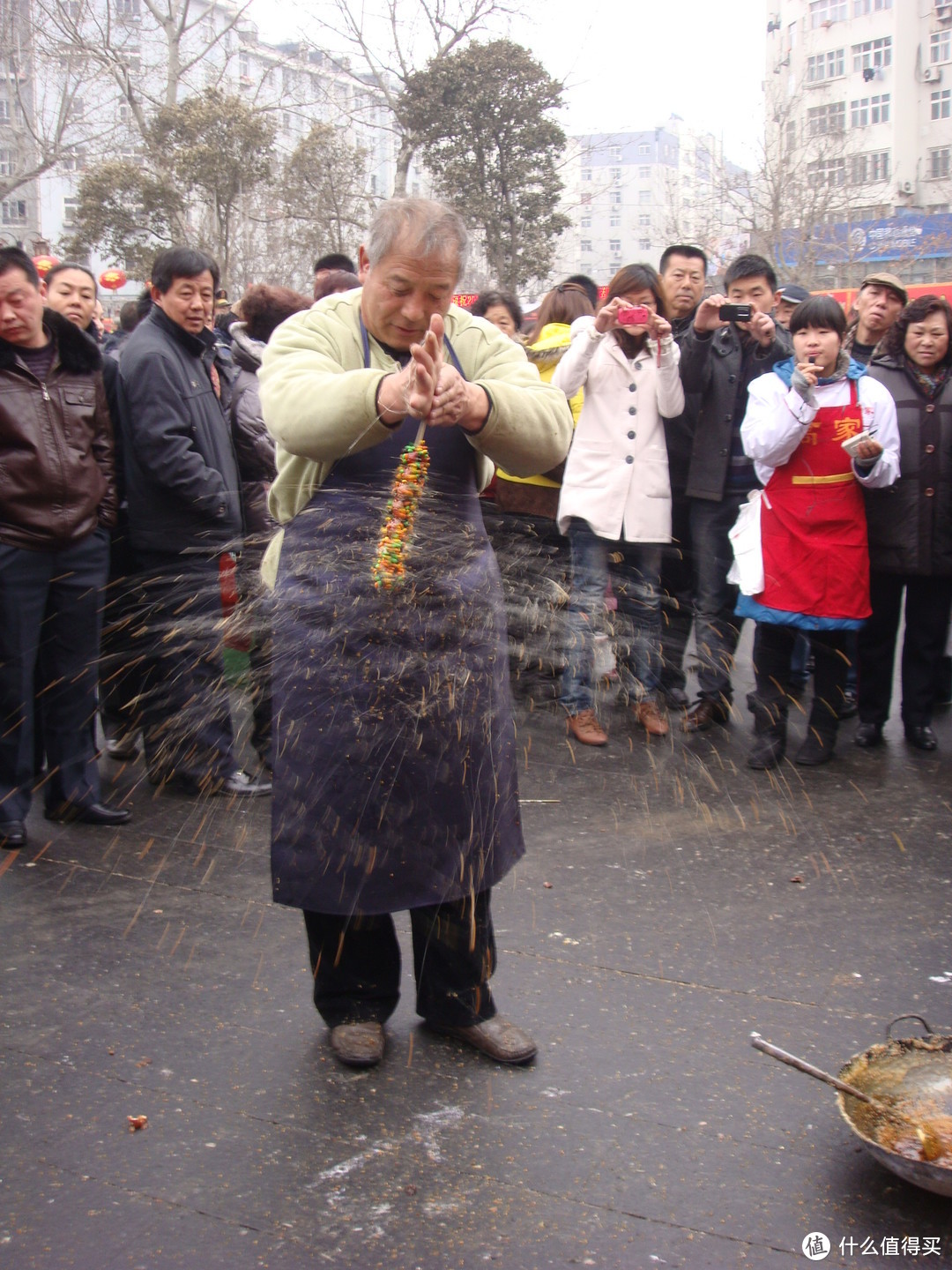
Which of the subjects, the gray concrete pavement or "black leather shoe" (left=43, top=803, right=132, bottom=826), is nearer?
the gray concrete pavement

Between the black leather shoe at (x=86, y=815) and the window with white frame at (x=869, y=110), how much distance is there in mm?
48479

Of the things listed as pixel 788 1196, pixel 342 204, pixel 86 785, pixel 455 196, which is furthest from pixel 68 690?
pixel 342 204

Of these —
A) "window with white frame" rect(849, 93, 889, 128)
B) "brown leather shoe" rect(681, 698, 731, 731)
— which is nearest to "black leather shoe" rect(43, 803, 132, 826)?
"brown leather shoe" rect(681, 698, 731, 731)

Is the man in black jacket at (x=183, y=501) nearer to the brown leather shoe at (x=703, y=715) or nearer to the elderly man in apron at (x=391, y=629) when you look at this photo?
the elderly man in apron at (x=391, y=629)

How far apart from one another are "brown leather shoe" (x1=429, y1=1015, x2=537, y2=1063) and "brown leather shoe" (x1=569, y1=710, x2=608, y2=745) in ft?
8.32

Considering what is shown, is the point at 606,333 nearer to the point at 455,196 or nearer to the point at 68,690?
the point at 68,690

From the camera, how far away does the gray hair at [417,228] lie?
2555mm

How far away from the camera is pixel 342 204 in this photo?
21078 mm

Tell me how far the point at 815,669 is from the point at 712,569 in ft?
2.29

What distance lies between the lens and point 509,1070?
295cm

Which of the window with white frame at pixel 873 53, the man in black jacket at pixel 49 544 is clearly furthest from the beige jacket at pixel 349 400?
the window with white frame at pixel 873 53

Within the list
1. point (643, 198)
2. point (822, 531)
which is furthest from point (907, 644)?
point (643, 198)

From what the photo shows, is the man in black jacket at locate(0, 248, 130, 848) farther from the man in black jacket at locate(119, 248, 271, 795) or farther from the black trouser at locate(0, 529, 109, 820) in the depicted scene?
the man in black jacket at locate(119, 248, 271, 795)

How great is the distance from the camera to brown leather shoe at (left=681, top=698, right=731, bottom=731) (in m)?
5.71
